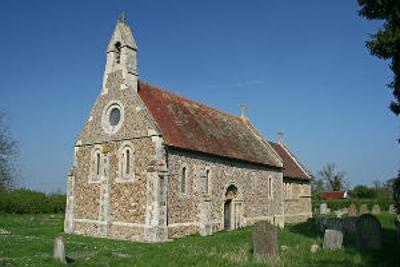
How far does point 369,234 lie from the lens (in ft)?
49.9

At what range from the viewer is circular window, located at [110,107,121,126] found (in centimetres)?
2491

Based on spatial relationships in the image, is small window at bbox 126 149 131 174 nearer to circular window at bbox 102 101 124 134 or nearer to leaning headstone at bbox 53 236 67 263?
circular window at bbox 102 101 124 134

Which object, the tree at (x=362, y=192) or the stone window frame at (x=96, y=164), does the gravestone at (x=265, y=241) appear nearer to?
the stone window frame at (x=96, y=164)

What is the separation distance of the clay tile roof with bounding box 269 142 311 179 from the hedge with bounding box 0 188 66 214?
24452 mm

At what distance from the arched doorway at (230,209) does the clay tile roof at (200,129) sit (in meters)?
2.38

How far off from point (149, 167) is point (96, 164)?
5.48m

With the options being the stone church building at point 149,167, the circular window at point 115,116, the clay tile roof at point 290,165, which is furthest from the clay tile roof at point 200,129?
the clay tile roof at point 290,165

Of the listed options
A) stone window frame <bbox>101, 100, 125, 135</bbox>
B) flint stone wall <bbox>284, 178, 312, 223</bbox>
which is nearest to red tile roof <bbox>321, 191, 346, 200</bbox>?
flint stone wall <bbox>284, 178, 312, 223</bbox>

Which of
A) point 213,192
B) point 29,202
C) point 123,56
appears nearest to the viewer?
point 123,56

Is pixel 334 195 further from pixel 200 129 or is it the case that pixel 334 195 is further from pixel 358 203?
pixel 200 129

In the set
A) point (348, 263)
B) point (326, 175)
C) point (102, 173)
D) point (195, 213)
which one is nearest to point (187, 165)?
point (195, 213)

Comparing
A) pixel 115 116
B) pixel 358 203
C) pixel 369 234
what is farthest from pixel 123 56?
pixel 358 203

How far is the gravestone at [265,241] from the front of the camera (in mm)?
13969

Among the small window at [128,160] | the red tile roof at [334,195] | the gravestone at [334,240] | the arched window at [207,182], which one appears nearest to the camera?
the gravestone at [334,240]
